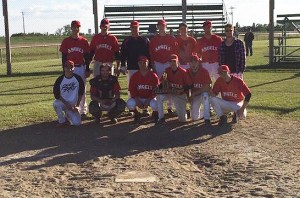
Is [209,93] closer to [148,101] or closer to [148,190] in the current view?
[148,101]

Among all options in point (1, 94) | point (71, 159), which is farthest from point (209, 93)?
point (1, 94)

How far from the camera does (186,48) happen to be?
9445 millimetres

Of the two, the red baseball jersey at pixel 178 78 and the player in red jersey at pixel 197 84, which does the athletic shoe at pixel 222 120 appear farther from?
the red baseball jersey at pixel 178 78

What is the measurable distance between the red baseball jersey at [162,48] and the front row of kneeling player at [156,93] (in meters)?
0.55

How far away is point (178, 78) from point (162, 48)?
0.88 meters

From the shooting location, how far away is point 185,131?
26.2 feet

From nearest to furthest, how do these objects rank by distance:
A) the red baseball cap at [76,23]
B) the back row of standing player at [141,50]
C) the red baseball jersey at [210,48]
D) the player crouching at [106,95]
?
the player crouching at [106,95] < the red baseball cap at [76,23] < the back row of standing player at [141,50] < the red baseball jersey at [210,48]

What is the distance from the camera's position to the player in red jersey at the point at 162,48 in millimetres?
9258

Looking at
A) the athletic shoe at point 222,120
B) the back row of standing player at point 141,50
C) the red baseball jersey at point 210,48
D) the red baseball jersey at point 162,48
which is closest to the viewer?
the athletic shoe at point 222,120

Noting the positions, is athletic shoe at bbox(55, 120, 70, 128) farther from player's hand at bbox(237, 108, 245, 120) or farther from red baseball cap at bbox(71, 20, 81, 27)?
player's hand at bbox(237, 108, 245, 120)

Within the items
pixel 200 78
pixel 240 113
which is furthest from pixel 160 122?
pixel 240 113

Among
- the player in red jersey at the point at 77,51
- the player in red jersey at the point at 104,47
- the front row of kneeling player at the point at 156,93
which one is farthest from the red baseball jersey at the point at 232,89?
the player in red jersey at the point at 77,51

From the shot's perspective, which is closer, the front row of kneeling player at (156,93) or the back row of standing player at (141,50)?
the front row of kneeling player at (156,93)

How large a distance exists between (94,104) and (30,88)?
260 inches
